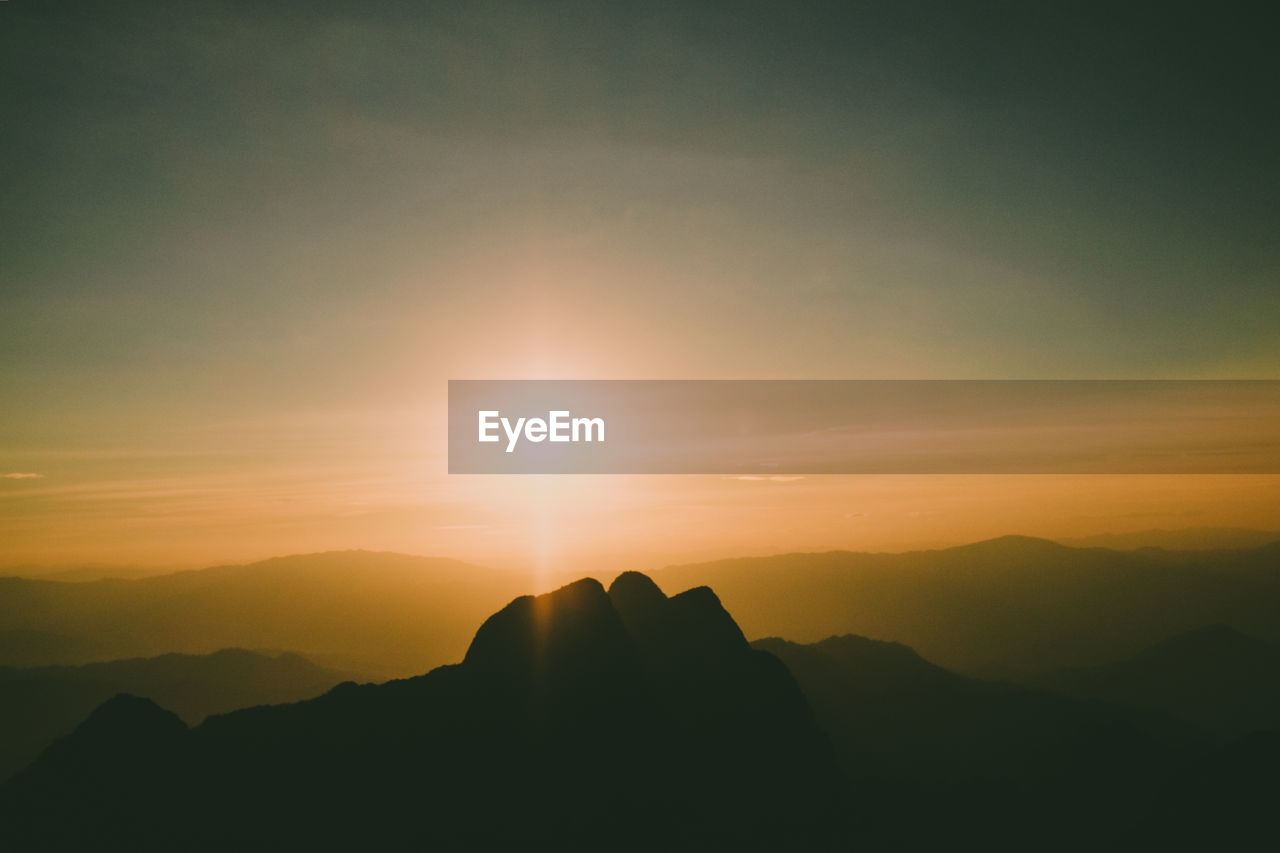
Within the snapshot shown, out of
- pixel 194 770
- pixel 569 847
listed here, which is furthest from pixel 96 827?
pixel 569 847

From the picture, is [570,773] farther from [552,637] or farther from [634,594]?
[634,594]

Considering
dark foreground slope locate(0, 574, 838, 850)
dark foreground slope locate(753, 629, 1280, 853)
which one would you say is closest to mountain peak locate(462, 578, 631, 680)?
dark foreground slope locate(0, 574, 838, 850)

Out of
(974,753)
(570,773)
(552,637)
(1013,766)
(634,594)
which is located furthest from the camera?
(1013,766)

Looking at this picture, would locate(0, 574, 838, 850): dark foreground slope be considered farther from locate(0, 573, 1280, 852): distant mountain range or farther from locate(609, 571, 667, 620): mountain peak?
locate(609, 571, 667, 620): mountain peak

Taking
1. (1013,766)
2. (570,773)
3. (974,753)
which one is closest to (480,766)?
(570,773)

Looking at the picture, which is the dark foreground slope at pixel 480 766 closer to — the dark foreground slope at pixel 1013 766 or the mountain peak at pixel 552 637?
the mountain peak at pixel 552 637

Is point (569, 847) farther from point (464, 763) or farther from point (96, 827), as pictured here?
point (96, 827)

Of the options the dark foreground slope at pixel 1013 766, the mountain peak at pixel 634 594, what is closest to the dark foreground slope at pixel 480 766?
the mountain peak at pixel 634 594

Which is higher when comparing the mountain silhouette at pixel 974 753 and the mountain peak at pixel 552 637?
the mountain peak at pixel 552 637

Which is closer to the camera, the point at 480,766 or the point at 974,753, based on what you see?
the point at 480,766
